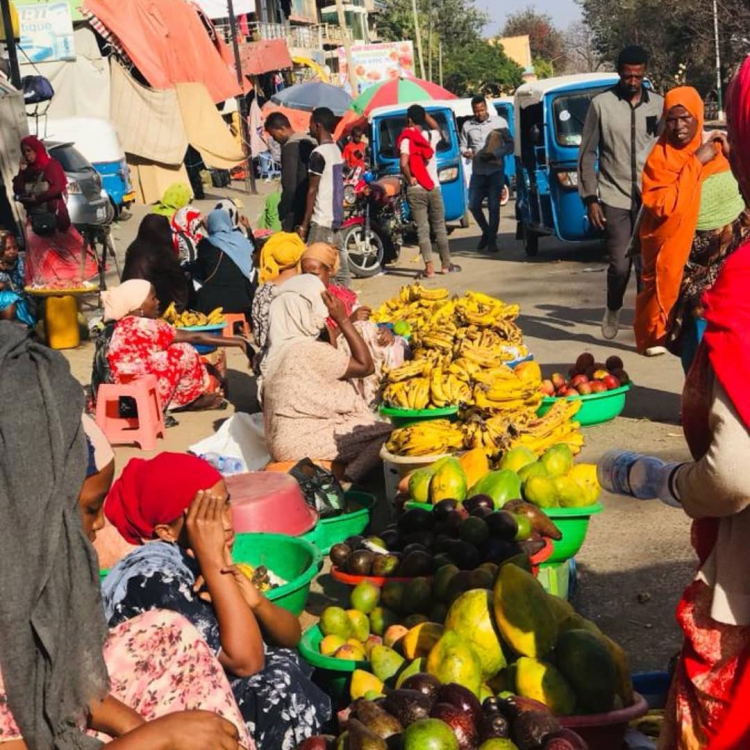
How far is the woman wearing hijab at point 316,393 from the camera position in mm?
6844

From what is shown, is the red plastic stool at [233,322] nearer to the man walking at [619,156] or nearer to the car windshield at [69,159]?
the man walking at [619,156]

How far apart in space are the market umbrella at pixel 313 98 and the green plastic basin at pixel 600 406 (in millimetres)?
22845

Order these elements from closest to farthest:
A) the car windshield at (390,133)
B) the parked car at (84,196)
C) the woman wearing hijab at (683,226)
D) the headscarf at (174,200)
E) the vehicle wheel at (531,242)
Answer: the woman wearing hijab at (683,226)
the headscarf at (174,200)
the parked car at (84,196)
the vehicle wheel at (531,242)
the car windshield at (390,133)

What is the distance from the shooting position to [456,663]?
332cm

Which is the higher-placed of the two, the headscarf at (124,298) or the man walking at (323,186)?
the man walking at (323,186)

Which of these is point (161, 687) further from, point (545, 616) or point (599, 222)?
point (599, 222)

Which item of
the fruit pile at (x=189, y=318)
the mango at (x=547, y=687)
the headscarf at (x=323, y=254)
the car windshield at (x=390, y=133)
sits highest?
the car windshield at (x=390, y=133)

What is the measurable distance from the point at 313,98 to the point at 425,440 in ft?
81.8

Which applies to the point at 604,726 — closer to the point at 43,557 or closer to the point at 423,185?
the point at 43,557

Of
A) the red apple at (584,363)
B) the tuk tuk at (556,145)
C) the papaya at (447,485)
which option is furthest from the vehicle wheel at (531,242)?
the papaya at (447,485)

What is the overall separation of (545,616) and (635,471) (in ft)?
2.83

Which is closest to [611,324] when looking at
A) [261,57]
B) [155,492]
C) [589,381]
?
[589,381]

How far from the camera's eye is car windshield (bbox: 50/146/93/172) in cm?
1789

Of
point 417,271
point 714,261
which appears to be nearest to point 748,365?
point 714,261
